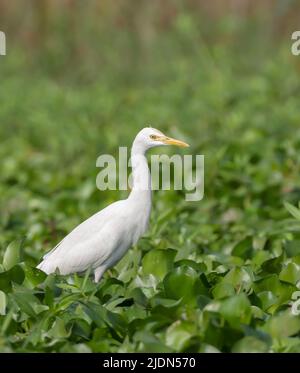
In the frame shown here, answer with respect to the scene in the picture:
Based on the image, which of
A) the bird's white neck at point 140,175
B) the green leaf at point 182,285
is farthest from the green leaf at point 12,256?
the green leaf at point 182,285

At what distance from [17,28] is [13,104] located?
350cm

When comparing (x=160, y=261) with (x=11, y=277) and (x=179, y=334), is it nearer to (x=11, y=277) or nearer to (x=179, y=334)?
(x=11, y=277)

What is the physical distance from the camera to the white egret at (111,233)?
18.0 ft

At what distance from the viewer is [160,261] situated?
17.8 feet

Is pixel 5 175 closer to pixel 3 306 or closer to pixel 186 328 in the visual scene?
pixel 3 306

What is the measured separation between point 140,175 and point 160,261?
1.53 feet

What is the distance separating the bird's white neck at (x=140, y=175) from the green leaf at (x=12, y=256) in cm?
65

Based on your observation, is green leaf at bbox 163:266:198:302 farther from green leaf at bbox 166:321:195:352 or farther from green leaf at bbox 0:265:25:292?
green leaf at bbox 0:265:25:292

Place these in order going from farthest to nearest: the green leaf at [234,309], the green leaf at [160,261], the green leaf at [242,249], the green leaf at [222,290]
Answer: the green leaf at [242,249], the green leaf at [160,261], the green leaf at [222,290], the green leaf at [234,309]

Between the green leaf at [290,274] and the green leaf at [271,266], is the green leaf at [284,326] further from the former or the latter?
the green leaf at [271,266]

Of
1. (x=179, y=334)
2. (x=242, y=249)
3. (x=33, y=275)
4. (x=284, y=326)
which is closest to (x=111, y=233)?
(x=33, y=275)

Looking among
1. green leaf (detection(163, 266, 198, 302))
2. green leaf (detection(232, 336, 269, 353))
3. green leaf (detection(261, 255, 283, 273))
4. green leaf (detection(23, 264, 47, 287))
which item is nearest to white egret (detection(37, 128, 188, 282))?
green leaf (detection(23, 264, 47, 287))

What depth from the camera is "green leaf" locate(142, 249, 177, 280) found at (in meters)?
5.41
